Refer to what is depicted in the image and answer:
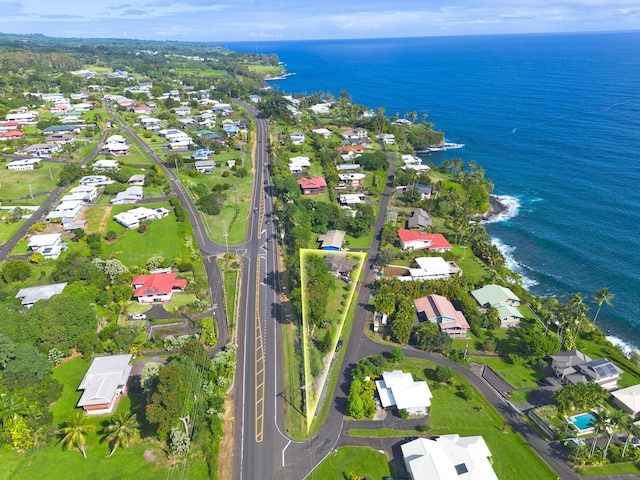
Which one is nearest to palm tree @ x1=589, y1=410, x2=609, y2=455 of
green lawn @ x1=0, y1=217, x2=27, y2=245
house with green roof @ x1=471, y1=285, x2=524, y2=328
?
house with green roof @ x1=471, y1=285, x2=524, y2=328

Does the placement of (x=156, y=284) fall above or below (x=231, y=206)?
below

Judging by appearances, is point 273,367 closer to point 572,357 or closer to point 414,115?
point 572,357

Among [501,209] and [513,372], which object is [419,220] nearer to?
[501,209]

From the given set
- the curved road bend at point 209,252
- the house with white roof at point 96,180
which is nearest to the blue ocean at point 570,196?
the curved road bend at point 209,252

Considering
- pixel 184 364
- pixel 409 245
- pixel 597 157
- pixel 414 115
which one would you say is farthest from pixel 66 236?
pixel 597 157

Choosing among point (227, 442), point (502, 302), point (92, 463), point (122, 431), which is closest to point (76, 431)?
point (92, 463)

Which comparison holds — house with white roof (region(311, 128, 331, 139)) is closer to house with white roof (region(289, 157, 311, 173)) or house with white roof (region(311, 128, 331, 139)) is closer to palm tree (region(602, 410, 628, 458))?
house with white roof (region(289, 157, 311, 173))

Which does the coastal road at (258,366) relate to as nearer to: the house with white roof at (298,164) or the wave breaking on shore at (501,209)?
the house with white roof at (298,164)
